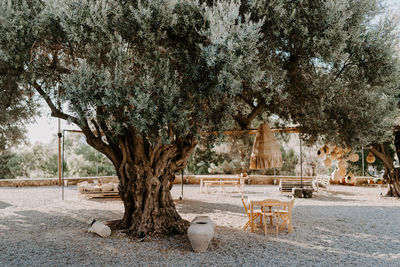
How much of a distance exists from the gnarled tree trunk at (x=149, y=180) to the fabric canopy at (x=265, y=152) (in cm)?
144

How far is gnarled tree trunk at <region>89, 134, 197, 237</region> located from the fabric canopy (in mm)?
1438

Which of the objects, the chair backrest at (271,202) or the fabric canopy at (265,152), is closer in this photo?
the fabric canopy at (265,152)

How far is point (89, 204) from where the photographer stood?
1191cm

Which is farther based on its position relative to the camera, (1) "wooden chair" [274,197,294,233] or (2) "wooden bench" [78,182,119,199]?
(2) "wooden bench" [78,182,119,199]

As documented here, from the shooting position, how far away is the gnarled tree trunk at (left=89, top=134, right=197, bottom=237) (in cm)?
691

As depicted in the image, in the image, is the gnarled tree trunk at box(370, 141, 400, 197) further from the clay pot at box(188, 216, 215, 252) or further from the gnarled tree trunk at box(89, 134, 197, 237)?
the clay pot at box(188, 216, 215, 252)

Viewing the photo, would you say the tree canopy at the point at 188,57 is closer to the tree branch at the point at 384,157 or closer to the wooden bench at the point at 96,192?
the tree branch at the point at 384,157

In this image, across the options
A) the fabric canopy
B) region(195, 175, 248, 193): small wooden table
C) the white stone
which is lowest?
the white stone

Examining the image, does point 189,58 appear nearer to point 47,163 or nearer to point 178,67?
point 178,67

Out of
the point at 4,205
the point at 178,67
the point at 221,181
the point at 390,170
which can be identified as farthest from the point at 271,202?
the point at 4,205

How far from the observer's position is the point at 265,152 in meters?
6.87

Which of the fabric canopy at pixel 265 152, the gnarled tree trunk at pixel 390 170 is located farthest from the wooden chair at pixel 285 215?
the gnarled tree trunk at pixel 390 170

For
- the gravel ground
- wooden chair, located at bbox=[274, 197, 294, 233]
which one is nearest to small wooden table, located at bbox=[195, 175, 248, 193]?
the gravel ground

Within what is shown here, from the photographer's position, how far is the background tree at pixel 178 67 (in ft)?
16.9
